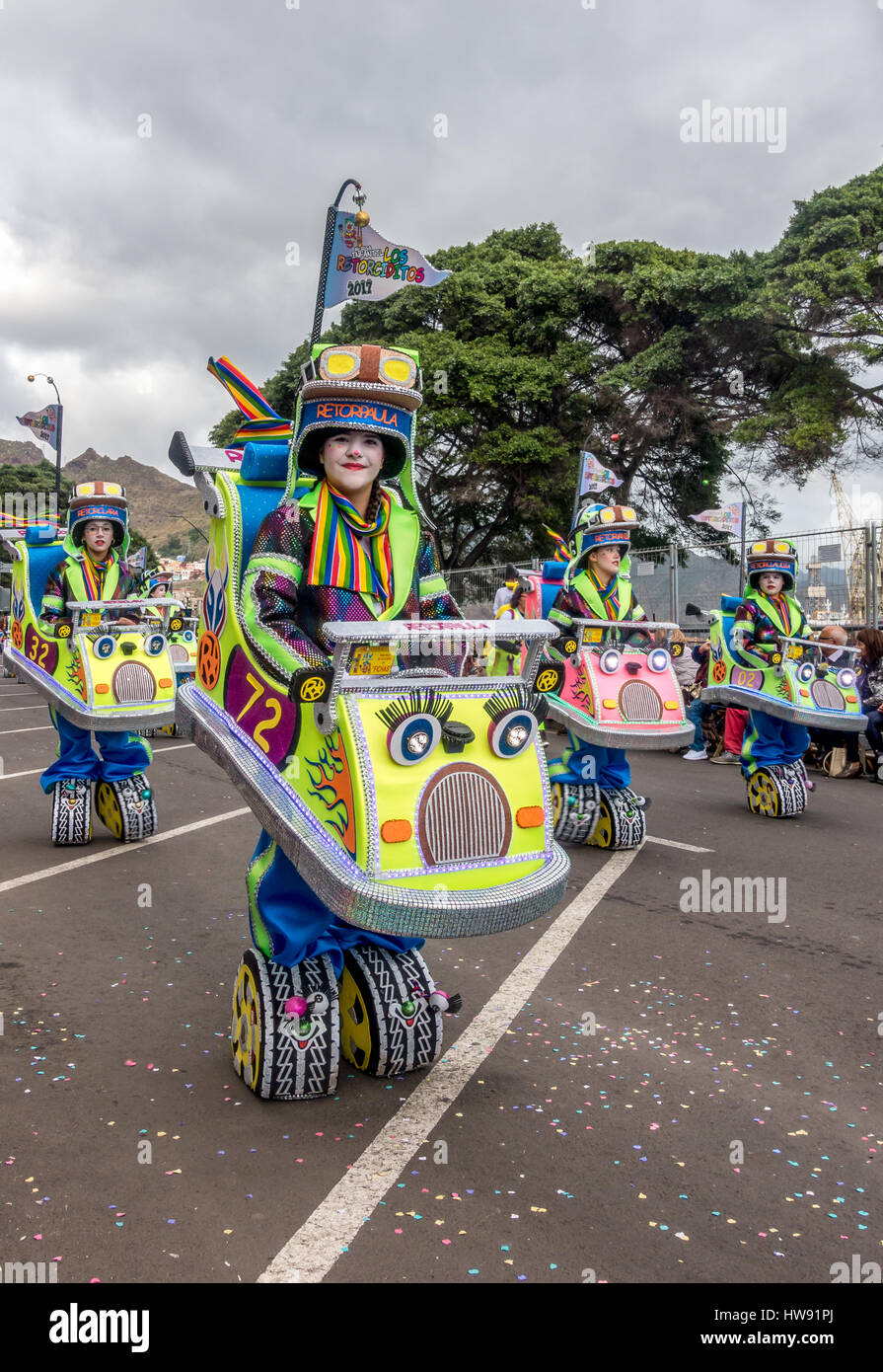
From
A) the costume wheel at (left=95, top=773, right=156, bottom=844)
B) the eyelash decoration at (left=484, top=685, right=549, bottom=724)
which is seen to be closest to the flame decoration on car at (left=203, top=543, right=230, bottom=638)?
the eyelash decoration at (left=484, top=685, right=549, bottom=724)

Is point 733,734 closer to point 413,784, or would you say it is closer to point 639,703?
point 639,703

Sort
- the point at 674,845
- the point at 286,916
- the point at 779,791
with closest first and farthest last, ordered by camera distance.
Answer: the point at 286,916 → the point at 674,845 → the point at 779,791

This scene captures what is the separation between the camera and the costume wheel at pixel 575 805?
706 centimetres

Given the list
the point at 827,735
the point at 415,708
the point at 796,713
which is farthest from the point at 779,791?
the point at 415,708

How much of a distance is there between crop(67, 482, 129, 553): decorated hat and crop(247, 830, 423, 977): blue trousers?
4479mm

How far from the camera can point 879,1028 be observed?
3.95 metres

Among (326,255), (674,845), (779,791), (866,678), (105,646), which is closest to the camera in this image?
(326,255)

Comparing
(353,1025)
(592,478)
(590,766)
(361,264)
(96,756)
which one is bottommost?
(353,1025)

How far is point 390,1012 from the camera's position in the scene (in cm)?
342

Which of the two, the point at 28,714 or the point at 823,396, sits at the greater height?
the point at 823,396

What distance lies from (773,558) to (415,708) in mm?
5954

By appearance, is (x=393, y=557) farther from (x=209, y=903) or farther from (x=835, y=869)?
(x=835, y=869)
